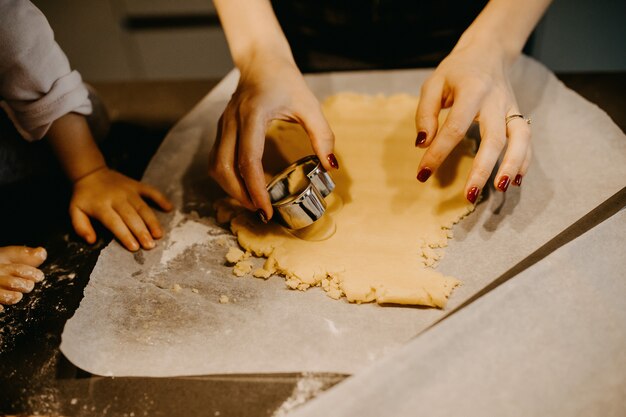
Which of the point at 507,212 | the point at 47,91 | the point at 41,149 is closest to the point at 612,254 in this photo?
the point at 507,212

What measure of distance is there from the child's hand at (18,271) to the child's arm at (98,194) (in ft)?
0.28

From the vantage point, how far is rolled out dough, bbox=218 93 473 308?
0.71 metres

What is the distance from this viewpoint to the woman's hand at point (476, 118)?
2.36 ft

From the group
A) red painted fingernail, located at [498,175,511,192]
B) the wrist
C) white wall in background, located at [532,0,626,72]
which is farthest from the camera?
white wall in background, located at [532,0,626,72]

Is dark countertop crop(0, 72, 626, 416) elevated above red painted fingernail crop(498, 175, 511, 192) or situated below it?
below

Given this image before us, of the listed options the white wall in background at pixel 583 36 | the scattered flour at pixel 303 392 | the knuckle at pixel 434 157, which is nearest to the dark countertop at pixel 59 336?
the scattered flour at pixel 303 392

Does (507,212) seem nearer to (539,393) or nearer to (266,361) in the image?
(539,393)

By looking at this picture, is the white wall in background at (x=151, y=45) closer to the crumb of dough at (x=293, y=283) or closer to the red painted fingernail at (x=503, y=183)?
the red painted fingernail at (x=503, y=183)

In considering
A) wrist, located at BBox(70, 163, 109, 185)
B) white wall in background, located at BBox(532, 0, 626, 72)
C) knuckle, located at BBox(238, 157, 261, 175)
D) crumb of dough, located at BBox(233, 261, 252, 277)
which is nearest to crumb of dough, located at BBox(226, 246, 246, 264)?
crumb of dough, located at BBox(233, 261, 252, 277)

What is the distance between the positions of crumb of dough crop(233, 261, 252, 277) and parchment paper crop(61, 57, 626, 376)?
0.04 ft

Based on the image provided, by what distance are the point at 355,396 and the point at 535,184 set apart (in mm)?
546

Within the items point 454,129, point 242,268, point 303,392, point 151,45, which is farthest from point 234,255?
point 151,45

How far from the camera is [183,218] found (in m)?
0.90

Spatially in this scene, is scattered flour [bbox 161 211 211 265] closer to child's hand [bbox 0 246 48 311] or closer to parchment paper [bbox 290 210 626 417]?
child's hand [bbox 0 246 48 311]
